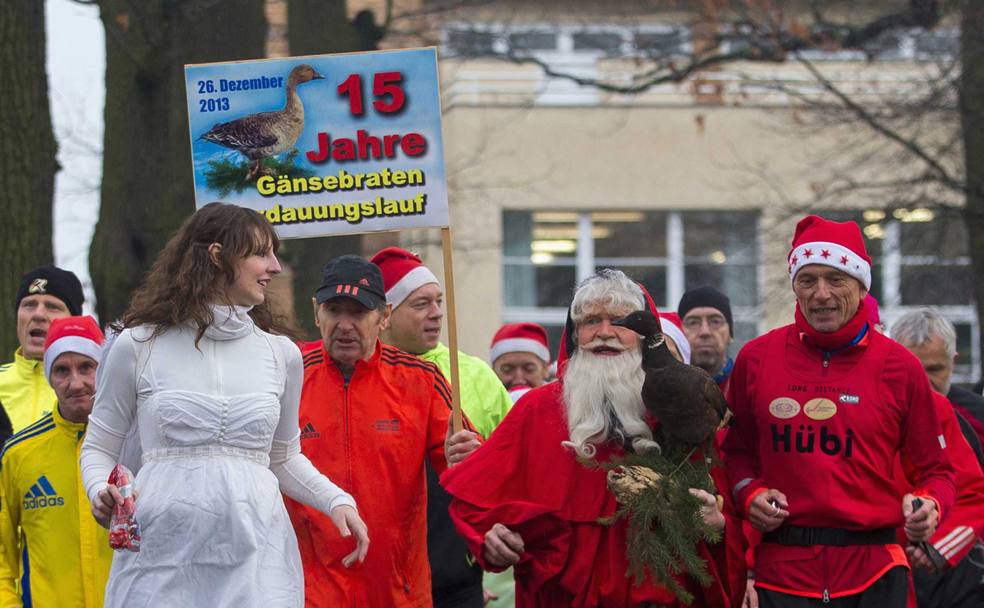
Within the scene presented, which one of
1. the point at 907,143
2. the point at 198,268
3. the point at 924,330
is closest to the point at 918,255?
the point at 907,143

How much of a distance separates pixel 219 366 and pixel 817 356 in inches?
94.7

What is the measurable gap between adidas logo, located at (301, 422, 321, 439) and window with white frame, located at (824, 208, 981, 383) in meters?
10.5

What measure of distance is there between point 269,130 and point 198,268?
69.2 inches

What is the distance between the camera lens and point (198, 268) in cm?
527

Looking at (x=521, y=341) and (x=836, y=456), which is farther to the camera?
(x=521, y=341)

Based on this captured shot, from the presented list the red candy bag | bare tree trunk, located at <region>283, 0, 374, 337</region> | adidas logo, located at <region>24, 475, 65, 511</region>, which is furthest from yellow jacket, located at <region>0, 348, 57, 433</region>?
bare tree trunk, located at <region>283, 0, 374, 337</region>

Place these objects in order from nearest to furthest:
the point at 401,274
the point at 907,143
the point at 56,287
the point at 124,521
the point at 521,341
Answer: the point at 124,521 → the point at 401,274 → the point at 56,287 → the point at 521,341 → the point at 907,143

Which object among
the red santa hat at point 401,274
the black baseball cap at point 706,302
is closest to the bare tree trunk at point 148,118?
the red santa hat at point 401,274

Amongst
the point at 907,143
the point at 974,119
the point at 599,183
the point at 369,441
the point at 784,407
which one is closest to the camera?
the point at 784,407

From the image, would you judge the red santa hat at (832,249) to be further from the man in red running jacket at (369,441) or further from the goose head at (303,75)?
the goose head at (303,75)

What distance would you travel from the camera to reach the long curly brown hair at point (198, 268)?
521 cm

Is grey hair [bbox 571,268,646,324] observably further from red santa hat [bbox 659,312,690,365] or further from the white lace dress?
the white lace dress

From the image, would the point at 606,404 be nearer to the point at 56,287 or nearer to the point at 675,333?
the point at 675,333

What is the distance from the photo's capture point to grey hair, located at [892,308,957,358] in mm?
8344
